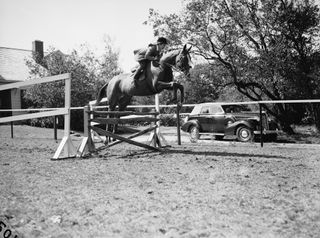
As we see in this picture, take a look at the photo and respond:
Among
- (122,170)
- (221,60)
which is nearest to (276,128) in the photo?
(221,60)

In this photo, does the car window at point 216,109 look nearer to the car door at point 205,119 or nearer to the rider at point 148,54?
the car door at point 205,119

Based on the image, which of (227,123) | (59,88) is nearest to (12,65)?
(59,88)

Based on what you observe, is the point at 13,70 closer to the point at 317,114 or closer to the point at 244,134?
the point at 244,134

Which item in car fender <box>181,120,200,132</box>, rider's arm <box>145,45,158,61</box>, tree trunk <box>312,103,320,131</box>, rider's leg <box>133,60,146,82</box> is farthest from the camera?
tree trunk <box>312,103,320,131</box>

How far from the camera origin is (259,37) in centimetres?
1627

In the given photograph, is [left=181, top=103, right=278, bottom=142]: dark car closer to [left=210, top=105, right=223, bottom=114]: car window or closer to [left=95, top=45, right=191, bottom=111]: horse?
[left=210, top=105, right=223, bottom=114]: car window

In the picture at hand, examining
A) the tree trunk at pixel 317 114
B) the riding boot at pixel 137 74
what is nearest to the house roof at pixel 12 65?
the riding boot at pixel 137 74

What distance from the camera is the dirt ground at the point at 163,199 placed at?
3.11 meters

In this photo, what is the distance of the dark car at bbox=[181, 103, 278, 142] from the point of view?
13.7 metres

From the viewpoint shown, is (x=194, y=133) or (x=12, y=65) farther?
(x=12, y=65)

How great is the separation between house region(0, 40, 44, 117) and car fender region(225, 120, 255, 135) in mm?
17343

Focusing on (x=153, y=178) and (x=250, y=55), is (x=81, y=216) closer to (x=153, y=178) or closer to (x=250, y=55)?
(x=153, y=178)

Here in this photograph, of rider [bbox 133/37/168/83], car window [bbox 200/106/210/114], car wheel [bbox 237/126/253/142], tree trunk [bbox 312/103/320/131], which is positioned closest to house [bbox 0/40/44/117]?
car window [bbox 200/106/210/114]

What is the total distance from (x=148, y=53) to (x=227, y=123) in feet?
24.2
